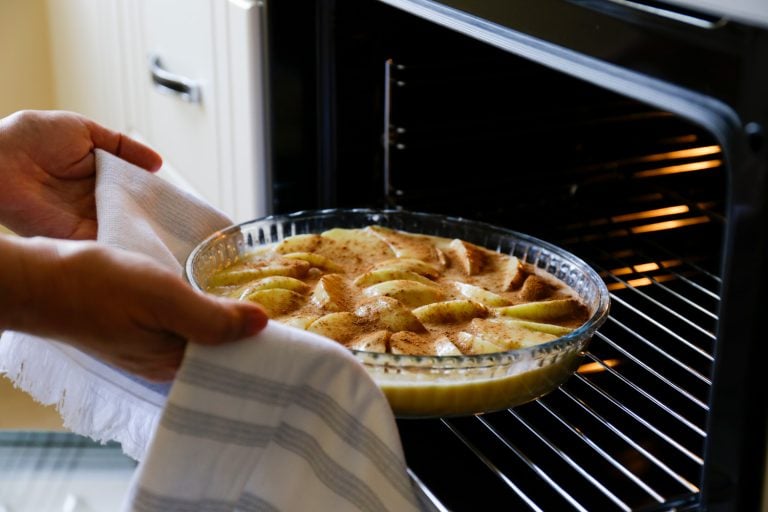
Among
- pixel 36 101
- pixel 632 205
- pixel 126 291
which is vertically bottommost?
pixel 36 101

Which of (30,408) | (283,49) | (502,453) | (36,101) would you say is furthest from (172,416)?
(36,101)

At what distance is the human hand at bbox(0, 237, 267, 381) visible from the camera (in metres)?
0.61

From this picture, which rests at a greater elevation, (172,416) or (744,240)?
(744,240)

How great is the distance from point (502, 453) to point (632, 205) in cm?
45

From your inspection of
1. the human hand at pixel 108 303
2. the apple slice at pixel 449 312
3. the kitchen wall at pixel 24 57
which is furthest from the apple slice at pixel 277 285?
the kitchen wall at pixel 24 57

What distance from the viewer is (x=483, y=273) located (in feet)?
3.01

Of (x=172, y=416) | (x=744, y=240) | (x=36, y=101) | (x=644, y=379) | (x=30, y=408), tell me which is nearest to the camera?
(x=744, y=240)

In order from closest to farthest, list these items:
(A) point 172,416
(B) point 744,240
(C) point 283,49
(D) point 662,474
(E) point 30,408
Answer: (B) point 744,240 → (A) point 172,416 → (D) point 662,474 → (C) point 283,49 → (E) point 30,408

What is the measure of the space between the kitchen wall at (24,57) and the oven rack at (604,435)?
5.30 feet

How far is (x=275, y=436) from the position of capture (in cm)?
66

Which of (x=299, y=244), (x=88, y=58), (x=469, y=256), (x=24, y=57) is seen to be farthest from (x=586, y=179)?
(x=24, y=57)

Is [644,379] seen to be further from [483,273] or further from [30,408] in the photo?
[30,408]

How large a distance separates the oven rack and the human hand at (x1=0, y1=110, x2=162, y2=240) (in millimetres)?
381

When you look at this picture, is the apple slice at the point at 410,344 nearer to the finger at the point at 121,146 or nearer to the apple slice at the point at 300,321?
the apple slice at the point at 300,321
